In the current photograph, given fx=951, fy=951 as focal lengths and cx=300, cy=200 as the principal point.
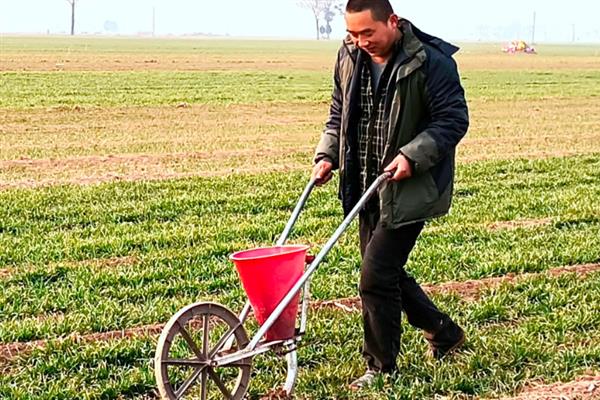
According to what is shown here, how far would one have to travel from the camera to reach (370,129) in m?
4.57

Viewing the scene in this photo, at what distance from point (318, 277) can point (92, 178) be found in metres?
5.85

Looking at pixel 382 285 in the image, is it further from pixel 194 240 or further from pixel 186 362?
pixel 194 240

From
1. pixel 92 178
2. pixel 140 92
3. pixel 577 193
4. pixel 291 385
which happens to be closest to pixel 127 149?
pixel 92 178

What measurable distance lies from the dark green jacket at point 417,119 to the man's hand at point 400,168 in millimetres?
32

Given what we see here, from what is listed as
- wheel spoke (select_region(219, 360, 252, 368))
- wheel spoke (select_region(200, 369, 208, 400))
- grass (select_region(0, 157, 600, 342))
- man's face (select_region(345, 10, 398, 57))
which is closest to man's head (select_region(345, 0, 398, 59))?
man's face (select_region(345, 10, 398, 57))

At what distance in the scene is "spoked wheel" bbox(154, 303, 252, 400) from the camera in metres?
4.05

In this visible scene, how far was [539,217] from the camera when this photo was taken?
9.35 m

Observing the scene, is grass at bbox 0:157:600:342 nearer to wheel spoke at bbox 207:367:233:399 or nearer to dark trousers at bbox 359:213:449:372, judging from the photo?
wheel spoke at bbox 207:367:233:399

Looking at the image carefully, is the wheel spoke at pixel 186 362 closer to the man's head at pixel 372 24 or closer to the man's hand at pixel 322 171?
the man's hand at pixel 322 171

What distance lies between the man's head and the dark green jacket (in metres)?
0.11

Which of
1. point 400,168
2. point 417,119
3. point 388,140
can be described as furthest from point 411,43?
point 400,168

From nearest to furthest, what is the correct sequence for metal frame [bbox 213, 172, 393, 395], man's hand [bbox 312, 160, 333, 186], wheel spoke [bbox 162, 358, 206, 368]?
wheel spoke [bbox 162, 358, 206, 368] < metal frame [bbox 213, 172, 393, 395] < man's hand [bbox 312, 160, 333, 186]

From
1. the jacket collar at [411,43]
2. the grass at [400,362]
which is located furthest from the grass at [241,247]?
the jacket collar at [411,43]

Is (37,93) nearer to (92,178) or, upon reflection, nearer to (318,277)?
(92,178)
